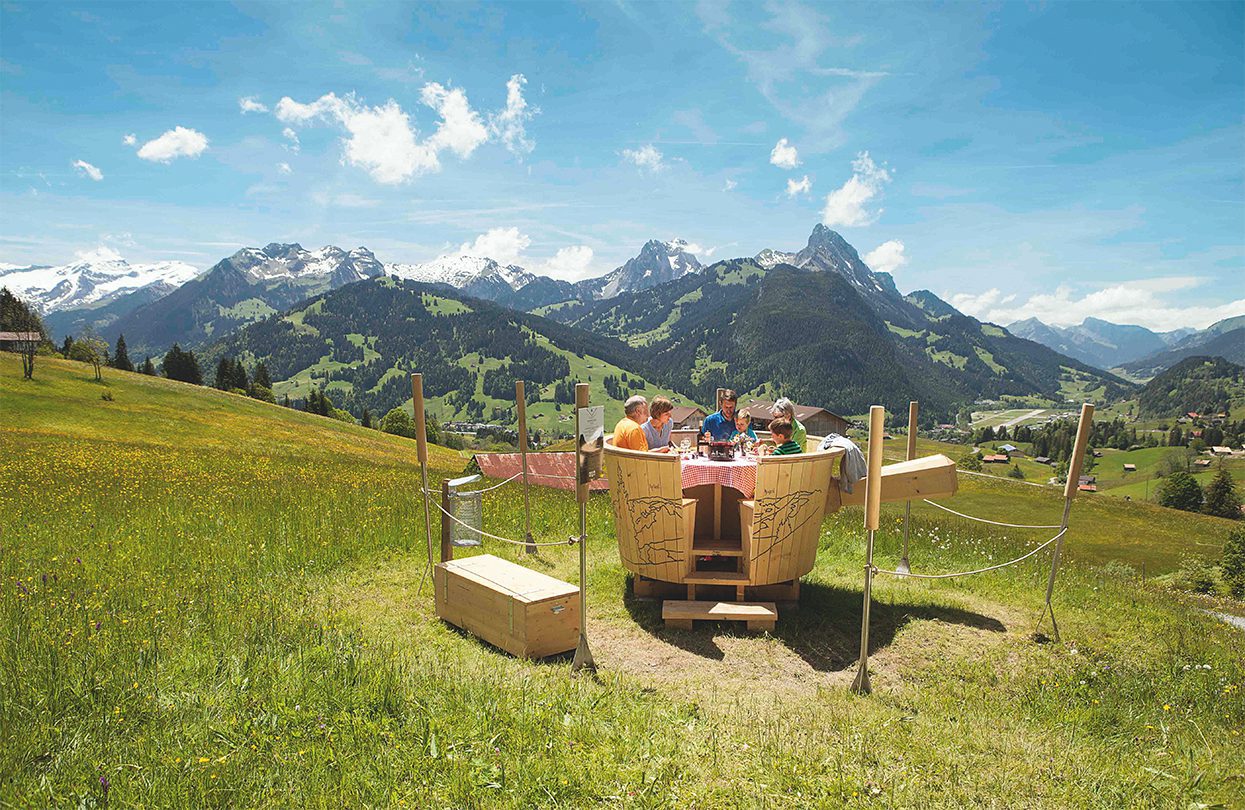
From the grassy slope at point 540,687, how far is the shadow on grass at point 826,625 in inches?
2.1

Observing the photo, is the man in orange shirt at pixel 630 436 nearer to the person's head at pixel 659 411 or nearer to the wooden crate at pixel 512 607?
the person's head at pixel 659 411

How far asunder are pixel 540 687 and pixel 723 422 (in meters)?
5.89

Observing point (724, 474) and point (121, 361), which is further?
point (121, 361)

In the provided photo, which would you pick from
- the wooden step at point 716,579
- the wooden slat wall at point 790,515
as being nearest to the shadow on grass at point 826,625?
the wooden step at point 716,579

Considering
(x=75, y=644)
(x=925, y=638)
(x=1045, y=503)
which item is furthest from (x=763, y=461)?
(x=1045, y=503)

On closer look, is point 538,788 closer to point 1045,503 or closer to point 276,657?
point 276,657

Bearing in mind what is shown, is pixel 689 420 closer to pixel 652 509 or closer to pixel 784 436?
pixel 784 436

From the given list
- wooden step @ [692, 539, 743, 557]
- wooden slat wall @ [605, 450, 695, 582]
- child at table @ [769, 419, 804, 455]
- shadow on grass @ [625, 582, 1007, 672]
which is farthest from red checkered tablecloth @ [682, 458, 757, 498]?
shadow on grass @ [625, 582, 1007, 672]

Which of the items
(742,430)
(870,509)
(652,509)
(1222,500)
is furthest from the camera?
(1222,500)

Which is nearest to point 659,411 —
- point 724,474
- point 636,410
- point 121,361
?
point 636,410

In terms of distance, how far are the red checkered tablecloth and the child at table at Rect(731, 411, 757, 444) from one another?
1.63 m

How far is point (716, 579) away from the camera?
29.4 feet

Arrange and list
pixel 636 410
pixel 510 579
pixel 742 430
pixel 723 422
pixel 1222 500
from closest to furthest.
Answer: pixel 510 579 < pixel 636 410 < pixel 723 422 < pixel 742 430 < pixel 1222 500

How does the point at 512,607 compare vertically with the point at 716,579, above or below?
above
